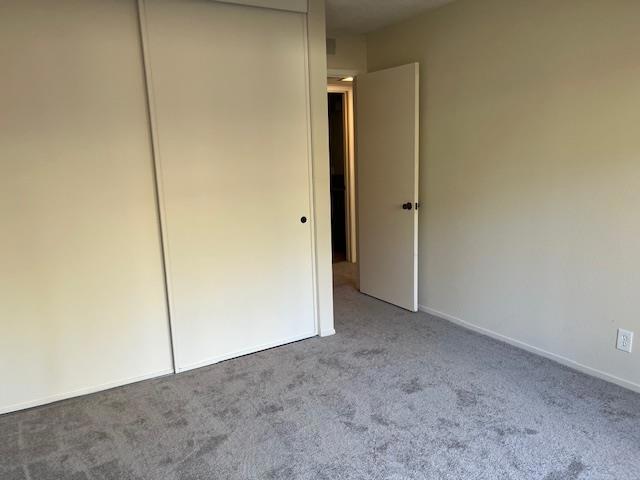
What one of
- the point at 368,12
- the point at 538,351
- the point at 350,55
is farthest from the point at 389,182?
the point at 538,351

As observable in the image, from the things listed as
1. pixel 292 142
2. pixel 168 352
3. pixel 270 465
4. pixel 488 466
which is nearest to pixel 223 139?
pixel 292 142

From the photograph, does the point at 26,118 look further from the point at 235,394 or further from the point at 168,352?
the point at 235,394

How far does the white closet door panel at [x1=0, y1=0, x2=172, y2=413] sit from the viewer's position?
7.66 ft

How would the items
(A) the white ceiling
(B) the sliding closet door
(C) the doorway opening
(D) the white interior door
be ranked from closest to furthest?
1. (B) the sliding closet door
2. (A) the white ceiling
3. (D) the white interior door
4. (C) the doorway opening

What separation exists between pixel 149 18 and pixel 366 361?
8.02ft

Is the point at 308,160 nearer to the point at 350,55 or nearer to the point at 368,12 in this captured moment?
the point at 368,12

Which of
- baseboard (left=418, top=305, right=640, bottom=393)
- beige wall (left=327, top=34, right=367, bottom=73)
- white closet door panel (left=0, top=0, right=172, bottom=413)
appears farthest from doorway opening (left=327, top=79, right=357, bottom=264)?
white closet door panel (left=0, top=0, right=172, bottom=413)

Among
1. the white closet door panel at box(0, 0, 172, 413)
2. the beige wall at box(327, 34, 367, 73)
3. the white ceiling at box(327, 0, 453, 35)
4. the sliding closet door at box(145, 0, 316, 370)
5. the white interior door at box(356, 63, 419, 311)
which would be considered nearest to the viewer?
the white closet door panel at box(0, 0, 172, 413)

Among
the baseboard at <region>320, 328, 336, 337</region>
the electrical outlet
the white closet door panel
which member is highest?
the white closet door panel

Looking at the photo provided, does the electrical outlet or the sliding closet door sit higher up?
the sliding closet door

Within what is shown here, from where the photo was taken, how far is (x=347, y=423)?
2.29 metres

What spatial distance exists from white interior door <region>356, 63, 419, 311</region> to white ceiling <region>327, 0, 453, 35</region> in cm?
39

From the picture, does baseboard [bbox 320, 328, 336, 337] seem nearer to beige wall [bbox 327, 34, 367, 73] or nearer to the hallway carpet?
the hallway carpet

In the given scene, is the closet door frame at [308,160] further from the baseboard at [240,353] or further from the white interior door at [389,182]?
the white interior door at [389,182]
